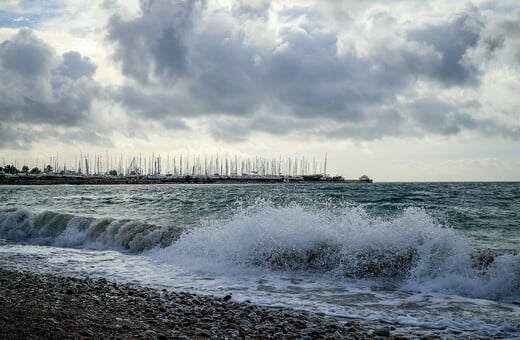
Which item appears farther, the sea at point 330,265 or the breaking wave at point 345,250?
the breaking wave at point 345,250

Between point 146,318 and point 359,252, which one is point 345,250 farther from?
point 146,318

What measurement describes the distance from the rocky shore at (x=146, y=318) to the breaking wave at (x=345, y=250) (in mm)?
3795

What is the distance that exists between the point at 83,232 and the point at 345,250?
12060mm

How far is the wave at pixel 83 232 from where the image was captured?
15.7m

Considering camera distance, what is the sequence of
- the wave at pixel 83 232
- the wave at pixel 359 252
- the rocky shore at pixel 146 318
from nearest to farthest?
the rocky shore at pixel 146 318 < the wave at pixel 359 252 < the wave at pixel 83 232

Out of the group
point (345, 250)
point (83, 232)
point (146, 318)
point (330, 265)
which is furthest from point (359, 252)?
point (83, 232)

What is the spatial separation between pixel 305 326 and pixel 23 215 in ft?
67.9

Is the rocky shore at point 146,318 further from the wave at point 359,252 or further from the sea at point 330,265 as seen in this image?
the wave at point 359,252

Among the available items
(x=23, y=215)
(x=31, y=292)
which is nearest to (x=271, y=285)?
(x=31, y=292)

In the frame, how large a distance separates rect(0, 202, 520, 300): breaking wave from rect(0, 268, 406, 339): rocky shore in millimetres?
3795

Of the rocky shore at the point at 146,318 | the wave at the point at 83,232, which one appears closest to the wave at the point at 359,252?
the wave at the point at 83,232

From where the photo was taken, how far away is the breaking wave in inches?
383

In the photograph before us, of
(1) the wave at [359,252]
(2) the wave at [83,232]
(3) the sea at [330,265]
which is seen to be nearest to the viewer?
(3) the sea at [330,265]

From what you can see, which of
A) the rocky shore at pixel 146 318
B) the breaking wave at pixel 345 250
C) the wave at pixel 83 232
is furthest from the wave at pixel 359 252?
the rocky shore at pixel 146 318
